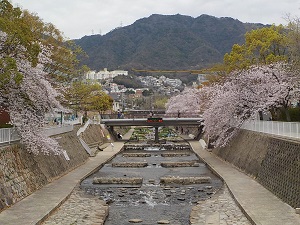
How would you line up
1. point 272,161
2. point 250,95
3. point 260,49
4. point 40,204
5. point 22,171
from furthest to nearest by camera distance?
1. point 260,49
2. point 250,95
3. point 272,161
4. point 22,171
5. point 40,204

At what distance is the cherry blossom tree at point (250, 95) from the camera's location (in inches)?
1210

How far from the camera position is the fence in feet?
72.2

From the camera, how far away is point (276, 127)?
86.2ft

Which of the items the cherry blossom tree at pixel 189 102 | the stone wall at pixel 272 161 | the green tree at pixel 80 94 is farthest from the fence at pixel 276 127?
the cherry blossom tree at pixel 189 102

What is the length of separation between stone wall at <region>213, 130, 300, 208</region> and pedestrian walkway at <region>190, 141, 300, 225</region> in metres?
0.44

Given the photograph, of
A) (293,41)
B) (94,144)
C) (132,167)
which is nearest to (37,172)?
(132,167)

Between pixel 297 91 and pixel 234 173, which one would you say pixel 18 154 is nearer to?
pixel 234 173

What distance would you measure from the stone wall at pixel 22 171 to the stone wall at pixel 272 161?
12.6 meters

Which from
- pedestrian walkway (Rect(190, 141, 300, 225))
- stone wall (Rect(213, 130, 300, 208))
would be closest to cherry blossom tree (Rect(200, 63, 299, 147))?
stone wall (Rect(213, 130, 300, 208))

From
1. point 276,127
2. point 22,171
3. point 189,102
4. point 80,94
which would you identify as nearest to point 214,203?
point 276,127

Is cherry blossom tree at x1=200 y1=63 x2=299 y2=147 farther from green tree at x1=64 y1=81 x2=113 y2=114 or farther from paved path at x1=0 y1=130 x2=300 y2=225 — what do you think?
green tree at x1=64 y1=81 x2=113 y2=114

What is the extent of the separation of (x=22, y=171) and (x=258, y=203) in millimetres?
12143

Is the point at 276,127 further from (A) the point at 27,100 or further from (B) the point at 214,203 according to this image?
(A) the point at 27,100

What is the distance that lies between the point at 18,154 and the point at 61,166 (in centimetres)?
828
